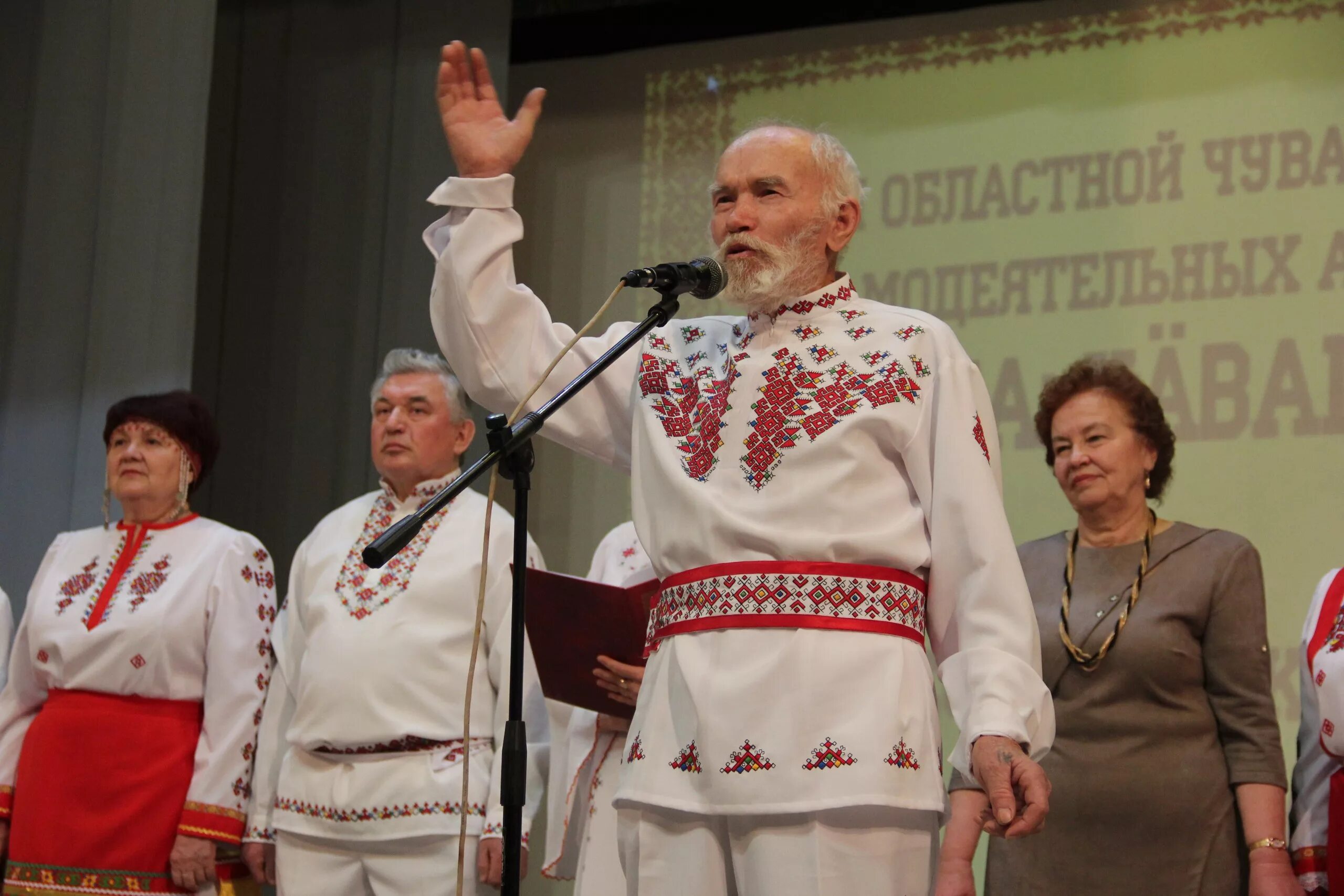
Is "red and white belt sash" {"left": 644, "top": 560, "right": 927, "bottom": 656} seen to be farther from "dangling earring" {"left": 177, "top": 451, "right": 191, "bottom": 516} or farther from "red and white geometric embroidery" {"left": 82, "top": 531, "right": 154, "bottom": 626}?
"dangling earring" {"left": 177, "top": 451, "right": 191, "bottom": 516}

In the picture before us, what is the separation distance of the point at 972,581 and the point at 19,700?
283cm

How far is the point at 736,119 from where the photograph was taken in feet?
16.8

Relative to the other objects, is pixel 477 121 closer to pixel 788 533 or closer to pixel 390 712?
pixel 788 533

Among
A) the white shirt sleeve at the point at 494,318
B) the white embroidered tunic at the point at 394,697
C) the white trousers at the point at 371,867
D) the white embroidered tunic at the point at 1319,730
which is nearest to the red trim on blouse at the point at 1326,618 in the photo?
the white embroidered tunic at the point at 1319,730

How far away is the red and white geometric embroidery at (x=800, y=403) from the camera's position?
1.96 metres

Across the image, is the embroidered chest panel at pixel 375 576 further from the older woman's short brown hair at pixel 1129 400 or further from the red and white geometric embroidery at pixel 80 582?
the older woman's short brown hair at pixel 1129 400

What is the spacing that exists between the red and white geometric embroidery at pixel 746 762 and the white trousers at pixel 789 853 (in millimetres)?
56

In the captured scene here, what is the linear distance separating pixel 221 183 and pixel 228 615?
237 centimetres

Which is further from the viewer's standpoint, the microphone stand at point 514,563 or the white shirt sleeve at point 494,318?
the white shirt sleeve at point 494,318

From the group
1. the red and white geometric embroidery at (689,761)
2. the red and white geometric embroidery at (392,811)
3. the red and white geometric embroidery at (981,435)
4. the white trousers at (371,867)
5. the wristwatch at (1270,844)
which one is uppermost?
the red and white geometric embroidery at (981,435)

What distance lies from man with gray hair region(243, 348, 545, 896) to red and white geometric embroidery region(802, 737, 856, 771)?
166 centimetres

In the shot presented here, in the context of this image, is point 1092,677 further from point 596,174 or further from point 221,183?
point 221,183

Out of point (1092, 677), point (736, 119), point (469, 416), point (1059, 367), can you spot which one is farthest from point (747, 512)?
point (736, 119)

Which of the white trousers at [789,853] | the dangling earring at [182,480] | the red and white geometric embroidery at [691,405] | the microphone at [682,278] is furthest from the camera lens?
the dangling earring at [182,480]
